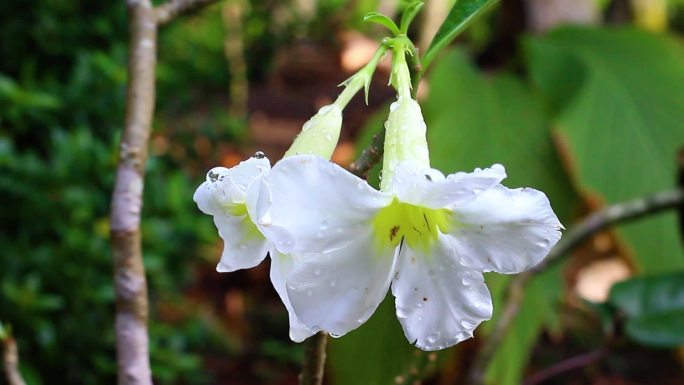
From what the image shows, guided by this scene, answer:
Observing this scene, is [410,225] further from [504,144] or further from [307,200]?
[504,144]

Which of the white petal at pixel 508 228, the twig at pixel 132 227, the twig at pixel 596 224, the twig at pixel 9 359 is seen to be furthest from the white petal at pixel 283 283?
the twig at pixel 596 224

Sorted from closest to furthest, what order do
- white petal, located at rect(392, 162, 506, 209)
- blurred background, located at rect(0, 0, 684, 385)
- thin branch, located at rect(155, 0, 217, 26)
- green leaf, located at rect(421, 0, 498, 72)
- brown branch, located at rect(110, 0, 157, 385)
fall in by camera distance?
white petal, located at rect(392, 162, 506, 209), green leaf, located at rect(421, 0, 498, 72), brown branch, located at rect(110, 0, 157, 385), thin branch, located at rect(155, 0, 217, 26), blurred background, located at rect(0, 0, 684, 385)

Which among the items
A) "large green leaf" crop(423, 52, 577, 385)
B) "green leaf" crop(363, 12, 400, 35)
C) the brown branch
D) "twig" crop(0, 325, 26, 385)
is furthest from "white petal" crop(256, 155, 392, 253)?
"large green leaf" crop(423, 52, 577, 385)

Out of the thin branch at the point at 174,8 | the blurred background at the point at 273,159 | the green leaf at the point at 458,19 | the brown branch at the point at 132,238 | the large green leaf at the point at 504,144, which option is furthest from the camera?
the large green leaf at the point at 504,144

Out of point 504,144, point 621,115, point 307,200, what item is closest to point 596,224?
point 504,144

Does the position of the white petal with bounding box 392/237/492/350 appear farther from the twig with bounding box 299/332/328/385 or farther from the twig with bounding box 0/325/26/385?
the twig with bounding box 0/325/26/385

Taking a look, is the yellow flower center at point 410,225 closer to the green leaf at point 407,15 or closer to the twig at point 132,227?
the green leaf at point 407,15
